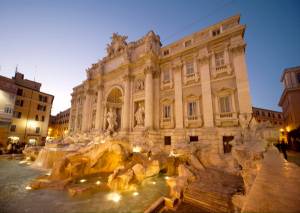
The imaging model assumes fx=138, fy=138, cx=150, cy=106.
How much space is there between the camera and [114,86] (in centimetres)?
2045

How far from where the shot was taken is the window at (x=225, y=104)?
40.3ft

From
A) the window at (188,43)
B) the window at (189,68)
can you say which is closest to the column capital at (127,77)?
the window at (189,68)

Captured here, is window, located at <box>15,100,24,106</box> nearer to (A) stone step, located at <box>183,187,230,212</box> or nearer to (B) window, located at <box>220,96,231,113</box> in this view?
(A) stone step, located at <box>183,187,230,212</box>

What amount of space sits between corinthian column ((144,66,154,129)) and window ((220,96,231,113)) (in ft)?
23.1

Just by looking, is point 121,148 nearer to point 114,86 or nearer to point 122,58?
point 114,86

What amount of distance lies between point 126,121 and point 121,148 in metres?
Result: 6.12

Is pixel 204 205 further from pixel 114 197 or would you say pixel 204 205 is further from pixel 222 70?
pixel 222 70

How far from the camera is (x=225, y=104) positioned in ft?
40.9

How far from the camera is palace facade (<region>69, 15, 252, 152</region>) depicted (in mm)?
12039

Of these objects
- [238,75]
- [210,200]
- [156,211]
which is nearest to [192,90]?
[238,75]

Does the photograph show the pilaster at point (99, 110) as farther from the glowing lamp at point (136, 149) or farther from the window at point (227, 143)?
the window at point (227, 143)

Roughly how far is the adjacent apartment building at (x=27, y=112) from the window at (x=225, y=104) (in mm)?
→ 33078

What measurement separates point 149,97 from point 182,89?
3761 mm

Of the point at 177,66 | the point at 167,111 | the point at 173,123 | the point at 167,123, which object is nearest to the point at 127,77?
the point at 177,66
